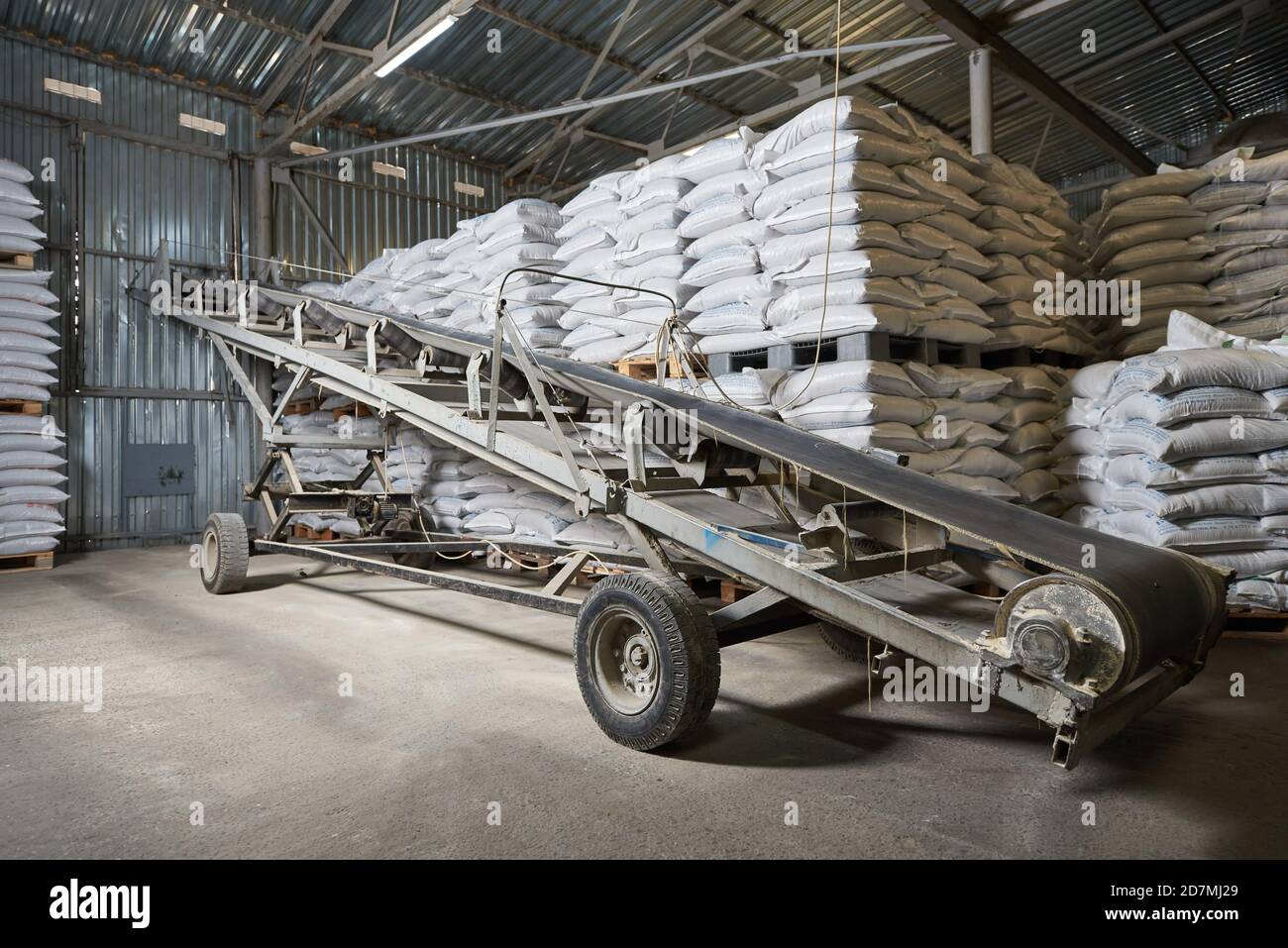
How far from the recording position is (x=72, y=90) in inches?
381

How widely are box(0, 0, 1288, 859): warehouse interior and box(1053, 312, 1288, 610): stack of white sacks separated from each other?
0.03m

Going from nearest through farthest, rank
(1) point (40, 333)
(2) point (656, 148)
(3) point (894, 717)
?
(3) point (894, 717)
(1) point (40, 333)
(2) point (656, 148)

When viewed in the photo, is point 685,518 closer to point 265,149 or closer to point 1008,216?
point 1008,216

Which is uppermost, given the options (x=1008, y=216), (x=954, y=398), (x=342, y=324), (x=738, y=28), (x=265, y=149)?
(x=738, y=28)

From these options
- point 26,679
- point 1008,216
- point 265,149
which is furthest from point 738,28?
point 26,679

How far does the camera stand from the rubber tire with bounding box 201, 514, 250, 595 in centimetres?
615

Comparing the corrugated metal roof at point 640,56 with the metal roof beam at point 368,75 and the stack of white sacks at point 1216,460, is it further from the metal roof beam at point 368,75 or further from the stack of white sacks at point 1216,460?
the stack of white sacks at point 1216,460

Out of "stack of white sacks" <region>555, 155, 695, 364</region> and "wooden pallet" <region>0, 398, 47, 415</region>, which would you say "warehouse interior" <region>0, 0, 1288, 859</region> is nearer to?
"stack of white sacks" <region>555, 155, 695, 364</region>

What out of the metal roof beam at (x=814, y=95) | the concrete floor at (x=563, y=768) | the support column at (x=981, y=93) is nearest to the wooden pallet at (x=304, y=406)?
the concrete floor at (x=563, y=768)

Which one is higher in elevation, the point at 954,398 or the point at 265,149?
the point at 265,149

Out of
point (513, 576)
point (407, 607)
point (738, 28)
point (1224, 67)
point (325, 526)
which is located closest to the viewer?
point (407, 607)

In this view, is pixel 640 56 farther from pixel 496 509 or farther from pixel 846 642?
pixel 846 642

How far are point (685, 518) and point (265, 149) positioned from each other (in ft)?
34.9

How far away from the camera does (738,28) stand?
31.8 feet
